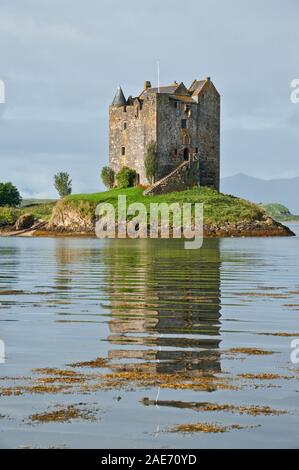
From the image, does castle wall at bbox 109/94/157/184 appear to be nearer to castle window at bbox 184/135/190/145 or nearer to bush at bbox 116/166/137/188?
bush at bbox 116/166/137/188

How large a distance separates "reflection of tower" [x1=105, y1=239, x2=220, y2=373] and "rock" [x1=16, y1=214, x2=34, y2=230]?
80202 mm

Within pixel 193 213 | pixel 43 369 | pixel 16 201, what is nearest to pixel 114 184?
pixel 193 213

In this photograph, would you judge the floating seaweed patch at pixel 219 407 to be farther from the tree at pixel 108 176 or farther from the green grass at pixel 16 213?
the green grass at pixel 16 213

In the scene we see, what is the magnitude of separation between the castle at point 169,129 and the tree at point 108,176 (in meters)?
0.62

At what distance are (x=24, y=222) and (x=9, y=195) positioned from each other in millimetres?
29481

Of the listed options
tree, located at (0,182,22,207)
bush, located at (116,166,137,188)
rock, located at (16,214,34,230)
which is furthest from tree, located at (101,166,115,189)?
tree, located at (0,182,22,207)

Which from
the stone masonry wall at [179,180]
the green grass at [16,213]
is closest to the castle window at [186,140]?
the stone masonry wall at [179,180]

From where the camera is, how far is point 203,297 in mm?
23156

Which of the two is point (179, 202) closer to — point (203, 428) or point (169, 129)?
point (169, 129)

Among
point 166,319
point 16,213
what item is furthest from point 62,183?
point 166,319

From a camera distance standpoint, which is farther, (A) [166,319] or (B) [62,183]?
(B) [62,183]

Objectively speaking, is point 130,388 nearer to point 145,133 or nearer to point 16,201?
point 145,133

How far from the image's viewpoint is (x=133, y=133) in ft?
363

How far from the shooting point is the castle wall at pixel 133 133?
356 feet
